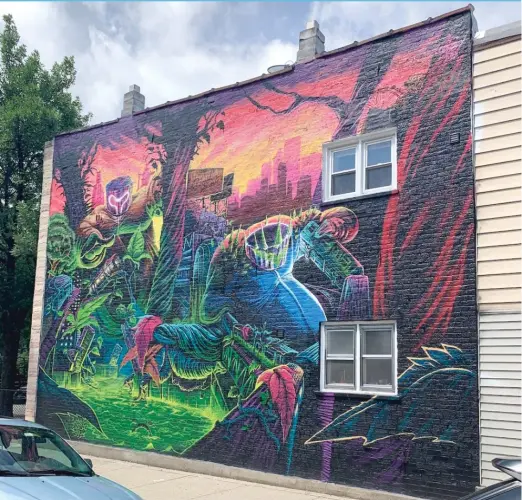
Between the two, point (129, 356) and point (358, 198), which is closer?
point (358, 198)

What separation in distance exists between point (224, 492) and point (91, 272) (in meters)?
5.91

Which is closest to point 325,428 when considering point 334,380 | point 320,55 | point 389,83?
point 334,380

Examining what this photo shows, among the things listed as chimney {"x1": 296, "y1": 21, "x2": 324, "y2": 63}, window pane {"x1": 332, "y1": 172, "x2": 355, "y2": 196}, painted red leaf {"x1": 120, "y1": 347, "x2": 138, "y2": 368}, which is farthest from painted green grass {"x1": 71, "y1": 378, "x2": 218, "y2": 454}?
chimney {"x1": 296, "y1": 21, "x2": 324, "y2": 63}

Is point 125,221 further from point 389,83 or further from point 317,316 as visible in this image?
point 389,83

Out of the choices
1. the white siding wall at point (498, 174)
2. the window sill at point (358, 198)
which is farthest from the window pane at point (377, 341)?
the window sill at point (358, 198)

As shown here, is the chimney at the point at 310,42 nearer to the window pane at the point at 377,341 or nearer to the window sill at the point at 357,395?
the window pane at the point at 377,341

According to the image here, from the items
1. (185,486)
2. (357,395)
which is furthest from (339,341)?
(185,486)

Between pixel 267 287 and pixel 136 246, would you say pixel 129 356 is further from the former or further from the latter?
pixel 267 287

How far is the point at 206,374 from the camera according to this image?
11039 millimetres

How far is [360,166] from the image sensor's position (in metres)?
9.98

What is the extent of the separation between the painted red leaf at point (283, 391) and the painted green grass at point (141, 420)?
1320 mm

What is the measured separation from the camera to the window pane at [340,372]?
9.52m

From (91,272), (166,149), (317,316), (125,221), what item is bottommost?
(317,316)

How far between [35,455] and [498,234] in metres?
6.35
